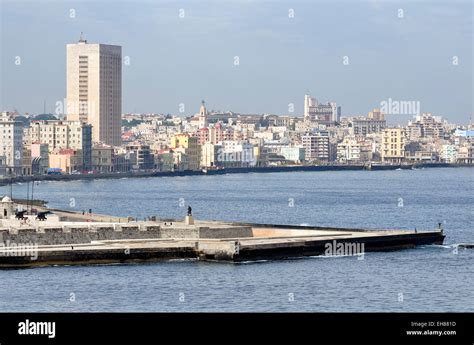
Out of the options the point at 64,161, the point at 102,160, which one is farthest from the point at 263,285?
the point at 102,160

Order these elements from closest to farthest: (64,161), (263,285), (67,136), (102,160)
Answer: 1. (263,285)
2. (64,161)
3. (67,136)
4. (102,160)

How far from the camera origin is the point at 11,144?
573 ft

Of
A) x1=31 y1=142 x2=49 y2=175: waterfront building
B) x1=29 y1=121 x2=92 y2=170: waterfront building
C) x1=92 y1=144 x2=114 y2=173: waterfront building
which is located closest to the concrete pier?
x1=31 y1=142 x2=49 y2=175: waterfront building

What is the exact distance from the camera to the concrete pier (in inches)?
1483

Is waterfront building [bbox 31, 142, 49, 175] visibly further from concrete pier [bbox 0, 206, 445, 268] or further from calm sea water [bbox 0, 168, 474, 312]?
concrete pier [bbox 0, 206, 445, 268]

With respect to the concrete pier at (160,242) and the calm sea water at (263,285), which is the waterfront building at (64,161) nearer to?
the calm sea water at (263,285)

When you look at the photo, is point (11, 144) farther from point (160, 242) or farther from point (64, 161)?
point (160, 242)

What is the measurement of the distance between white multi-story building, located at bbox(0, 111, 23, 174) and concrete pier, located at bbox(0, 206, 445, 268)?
128 meters

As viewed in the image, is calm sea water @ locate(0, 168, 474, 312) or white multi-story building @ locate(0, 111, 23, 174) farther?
white multi-story building @ locate(0, 111, 23, 174)

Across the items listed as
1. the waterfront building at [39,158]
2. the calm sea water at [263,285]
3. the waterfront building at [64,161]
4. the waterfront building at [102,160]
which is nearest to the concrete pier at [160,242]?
the calm sea water at [263,285]

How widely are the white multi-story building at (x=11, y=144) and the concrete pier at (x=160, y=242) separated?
128m

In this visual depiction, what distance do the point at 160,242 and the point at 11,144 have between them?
137 m
